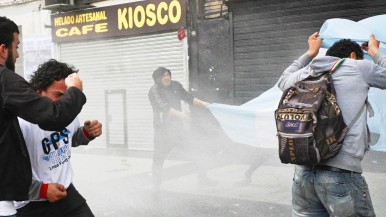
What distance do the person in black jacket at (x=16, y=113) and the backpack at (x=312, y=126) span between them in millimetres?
1144

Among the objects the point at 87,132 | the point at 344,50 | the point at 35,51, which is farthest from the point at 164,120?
the point at 35,51

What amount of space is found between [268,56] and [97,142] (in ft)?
19.1

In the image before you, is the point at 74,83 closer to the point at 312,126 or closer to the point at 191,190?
the point at 312,126

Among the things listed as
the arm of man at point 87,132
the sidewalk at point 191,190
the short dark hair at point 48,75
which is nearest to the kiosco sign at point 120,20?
the sidewalk at point 191,190

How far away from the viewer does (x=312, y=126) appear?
2.62 meters

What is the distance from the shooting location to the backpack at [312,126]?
8.61 ft

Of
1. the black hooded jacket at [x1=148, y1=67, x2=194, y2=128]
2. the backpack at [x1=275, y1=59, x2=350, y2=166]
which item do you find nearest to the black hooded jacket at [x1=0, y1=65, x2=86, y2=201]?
the backpack at [x1=275, y1=59, x2=350, y2=166]

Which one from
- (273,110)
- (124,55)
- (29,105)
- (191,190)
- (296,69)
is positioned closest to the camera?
(29,105)

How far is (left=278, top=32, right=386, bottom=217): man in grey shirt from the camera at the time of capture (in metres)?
2.70

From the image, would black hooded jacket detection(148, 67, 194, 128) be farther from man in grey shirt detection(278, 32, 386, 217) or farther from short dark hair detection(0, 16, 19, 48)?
short dark hair detection(0, 16, 19, 48)

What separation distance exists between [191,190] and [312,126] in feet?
14.5

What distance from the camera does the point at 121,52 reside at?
12625 mm

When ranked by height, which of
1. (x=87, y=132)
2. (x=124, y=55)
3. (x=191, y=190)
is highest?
(x=124, y=55)

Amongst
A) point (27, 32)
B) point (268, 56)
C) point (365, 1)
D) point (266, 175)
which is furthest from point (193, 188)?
point (27, 32)
